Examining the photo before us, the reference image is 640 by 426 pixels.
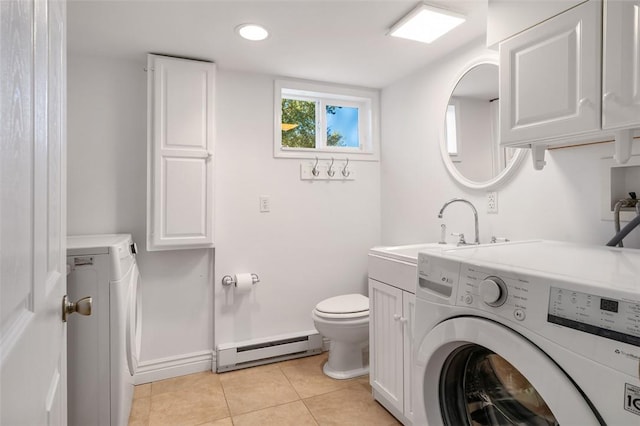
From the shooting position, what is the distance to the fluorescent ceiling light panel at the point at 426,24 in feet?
5.65

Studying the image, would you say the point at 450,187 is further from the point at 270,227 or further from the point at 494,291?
the point at 494,291

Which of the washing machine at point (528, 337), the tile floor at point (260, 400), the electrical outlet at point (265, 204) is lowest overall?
the tile floor at point (260, 400)

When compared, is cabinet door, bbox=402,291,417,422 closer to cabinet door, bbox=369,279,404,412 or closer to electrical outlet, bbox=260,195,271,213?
cabinet door, bbox=369,279,404,412

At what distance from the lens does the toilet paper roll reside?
2472 mm

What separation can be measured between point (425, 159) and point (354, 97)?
0.87 meters

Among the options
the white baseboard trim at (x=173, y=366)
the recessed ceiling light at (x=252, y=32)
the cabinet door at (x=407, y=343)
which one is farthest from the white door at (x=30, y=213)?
the white baseboard trim at (x=173, y=366)

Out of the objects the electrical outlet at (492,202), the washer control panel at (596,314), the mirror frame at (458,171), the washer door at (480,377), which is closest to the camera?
the washer control panel at (596,314)

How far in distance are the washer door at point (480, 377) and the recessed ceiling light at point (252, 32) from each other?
5.74ft

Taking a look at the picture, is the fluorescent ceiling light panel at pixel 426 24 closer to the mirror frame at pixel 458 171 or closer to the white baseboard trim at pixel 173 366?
the mirror frame at pixel 458 171

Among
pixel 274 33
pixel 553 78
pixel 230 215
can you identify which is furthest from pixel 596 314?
pixel 230 215

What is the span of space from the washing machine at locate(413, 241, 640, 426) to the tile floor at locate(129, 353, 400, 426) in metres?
0.97

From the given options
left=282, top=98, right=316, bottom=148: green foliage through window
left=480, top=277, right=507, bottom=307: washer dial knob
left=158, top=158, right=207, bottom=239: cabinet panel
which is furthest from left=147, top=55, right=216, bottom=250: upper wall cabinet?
left=480, top=277, right=507, bottom=307: washer dial knob

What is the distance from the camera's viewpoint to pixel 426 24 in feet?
6.03

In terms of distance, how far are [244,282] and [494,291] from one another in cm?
190
